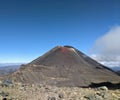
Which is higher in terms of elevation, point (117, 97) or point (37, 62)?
point (37, 62)

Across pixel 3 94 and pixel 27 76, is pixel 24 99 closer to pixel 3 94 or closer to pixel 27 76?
pixel 3 94

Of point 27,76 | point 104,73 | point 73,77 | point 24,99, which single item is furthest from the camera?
point 104,73

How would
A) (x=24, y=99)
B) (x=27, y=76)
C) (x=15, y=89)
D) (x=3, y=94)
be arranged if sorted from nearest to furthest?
1. (x=24, y=99)
2. (x=3, y=94)
3. (x=15, y=89)
4. (x=27, y=76)

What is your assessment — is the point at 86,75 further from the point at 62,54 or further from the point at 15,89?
the point at 15,89

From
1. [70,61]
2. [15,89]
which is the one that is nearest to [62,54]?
[70,61]

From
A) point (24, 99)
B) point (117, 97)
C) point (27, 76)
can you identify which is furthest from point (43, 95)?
point (27, 76)

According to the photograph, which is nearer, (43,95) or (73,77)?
(43,95)
